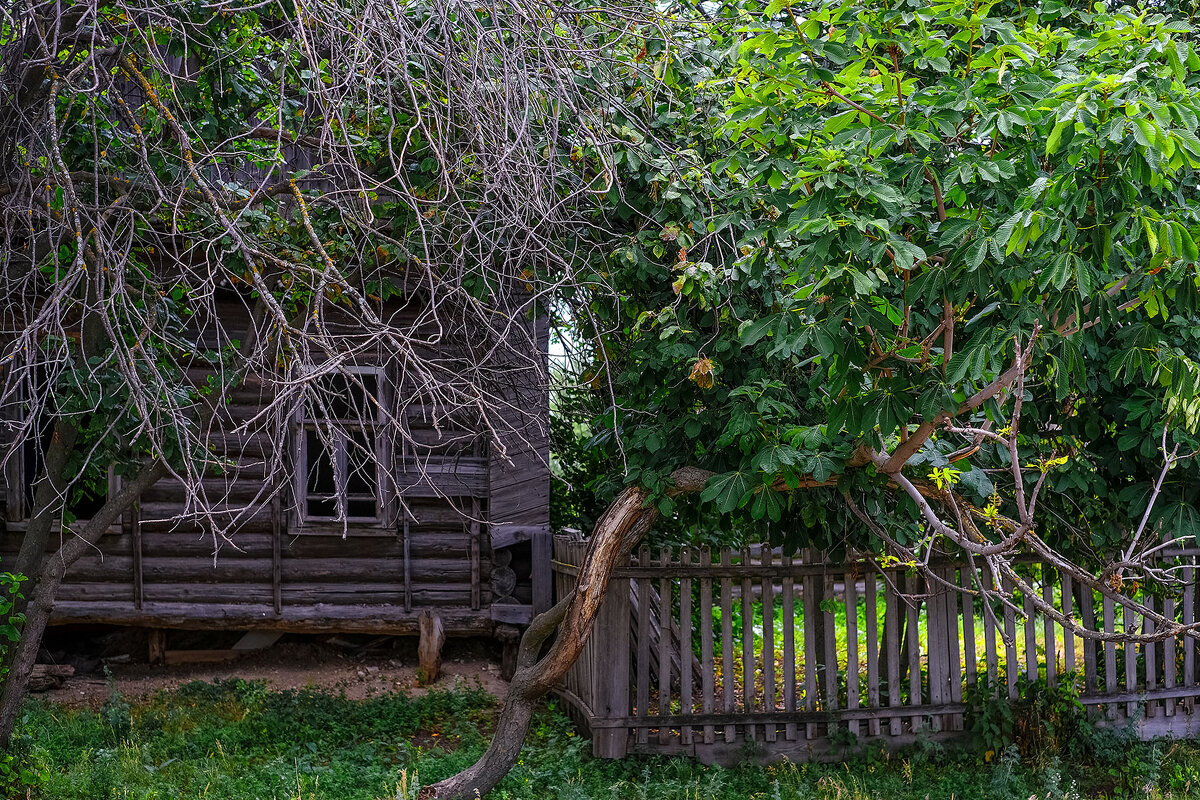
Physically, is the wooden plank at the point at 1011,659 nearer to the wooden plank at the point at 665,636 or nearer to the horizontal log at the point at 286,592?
the wooden plank at the point at 665,636

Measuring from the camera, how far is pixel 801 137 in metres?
4.23

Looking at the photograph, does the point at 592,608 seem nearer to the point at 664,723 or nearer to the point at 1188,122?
the point at 664,723

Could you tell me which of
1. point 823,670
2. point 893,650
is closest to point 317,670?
point 823,670

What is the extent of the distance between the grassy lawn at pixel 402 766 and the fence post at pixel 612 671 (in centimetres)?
12

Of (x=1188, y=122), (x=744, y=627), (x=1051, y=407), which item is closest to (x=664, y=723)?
(x=744, y=627)

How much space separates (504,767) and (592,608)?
1062mm

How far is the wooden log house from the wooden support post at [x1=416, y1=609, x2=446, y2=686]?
100 mm

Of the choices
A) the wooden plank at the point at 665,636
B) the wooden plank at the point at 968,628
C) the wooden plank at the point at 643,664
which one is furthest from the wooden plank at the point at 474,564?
the wooden plank at the point at 968,628

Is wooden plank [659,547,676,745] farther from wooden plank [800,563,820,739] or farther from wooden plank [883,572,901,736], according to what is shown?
wooden plank [883,572,901,736]

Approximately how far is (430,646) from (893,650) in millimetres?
4250

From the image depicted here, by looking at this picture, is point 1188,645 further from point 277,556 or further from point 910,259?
point 277,556

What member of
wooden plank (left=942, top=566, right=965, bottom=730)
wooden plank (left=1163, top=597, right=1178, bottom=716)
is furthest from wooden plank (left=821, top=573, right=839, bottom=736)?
wooden plank (left=1163, top=597, right=1178, bottom=716)

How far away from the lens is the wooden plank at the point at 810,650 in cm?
657

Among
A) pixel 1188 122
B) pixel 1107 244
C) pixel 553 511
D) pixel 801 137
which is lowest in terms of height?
pixel 553 511
